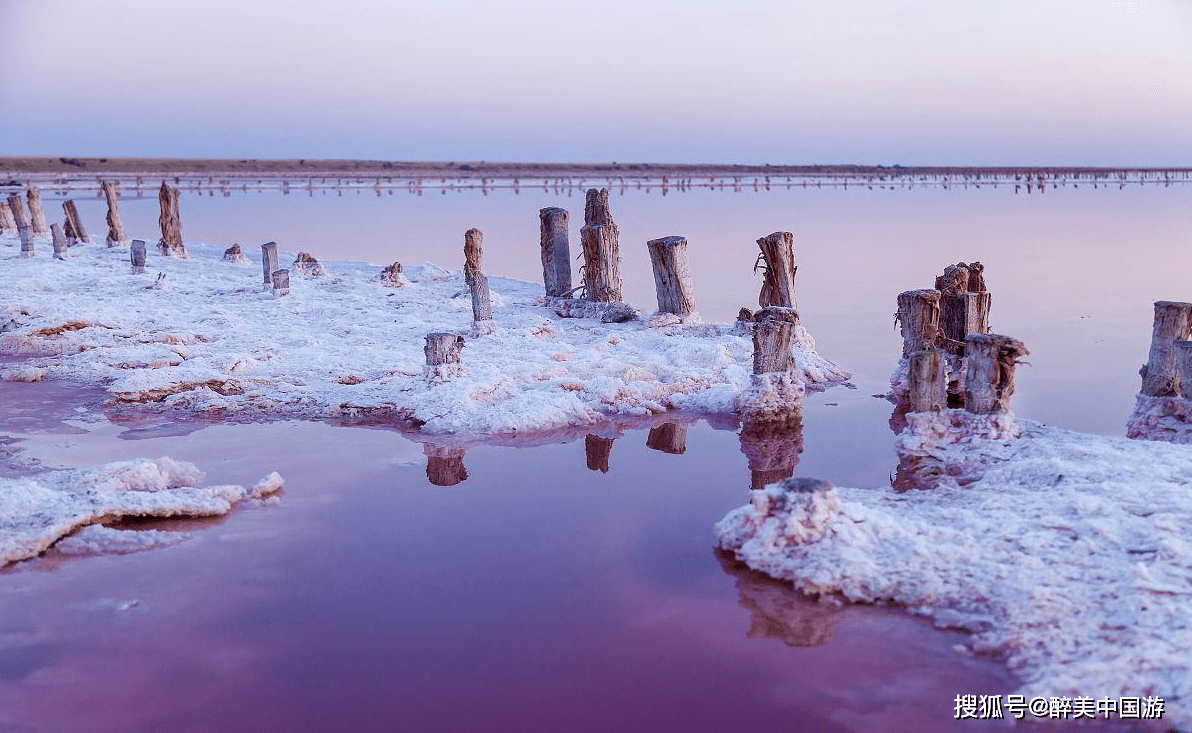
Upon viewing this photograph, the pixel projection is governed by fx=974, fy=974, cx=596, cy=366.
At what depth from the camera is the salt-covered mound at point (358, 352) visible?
33.2 ft

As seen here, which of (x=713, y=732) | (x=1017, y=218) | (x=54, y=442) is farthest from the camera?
(x=1017, y=218)

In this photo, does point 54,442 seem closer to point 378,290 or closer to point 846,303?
point 378,290

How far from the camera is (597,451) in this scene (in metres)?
9.03

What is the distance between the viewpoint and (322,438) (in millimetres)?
9250

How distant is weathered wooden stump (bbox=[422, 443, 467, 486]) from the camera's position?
26.8 feet

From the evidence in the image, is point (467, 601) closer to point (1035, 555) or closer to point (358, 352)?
point (1035, 555)

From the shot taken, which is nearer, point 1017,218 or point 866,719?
point 866,719

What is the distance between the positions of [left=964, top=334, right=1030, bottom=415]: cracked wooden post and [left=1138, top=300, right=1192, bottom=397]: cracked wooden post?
1366 millimetres

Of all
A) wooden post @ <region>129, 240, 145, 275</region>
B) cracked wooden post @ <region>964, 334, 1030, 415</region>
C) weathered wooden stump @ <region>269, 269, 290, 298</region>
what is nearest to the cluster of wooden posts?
cracked wooden post @ <region>964, 334, 1030, 415</region>

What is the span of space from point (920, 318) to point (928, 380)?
7.14 feet

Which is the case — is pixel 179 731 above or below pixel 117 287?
below

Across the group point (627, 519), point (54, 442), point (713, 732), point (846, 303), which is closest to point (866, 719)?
point (713, 732)

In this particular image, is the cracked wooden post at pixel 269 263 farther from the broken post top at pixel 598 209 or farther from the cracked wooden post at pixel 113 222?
the cracked wooden post at pixel 113 222

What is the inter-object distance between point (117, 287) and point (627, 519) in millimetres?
13469
